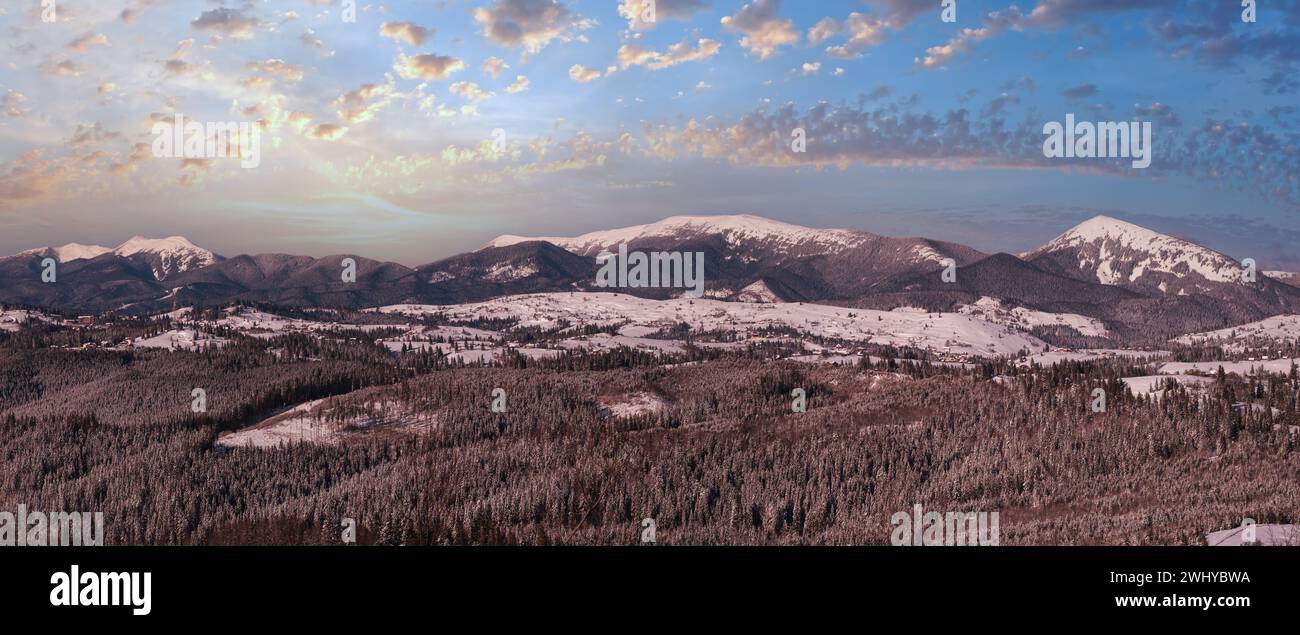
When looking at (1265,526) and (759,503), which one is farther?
(759,503)

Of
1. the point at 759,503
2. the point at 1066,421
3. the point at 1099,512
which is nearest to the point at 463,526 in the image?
the point at 759,503

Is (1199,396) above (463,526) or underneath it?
above
